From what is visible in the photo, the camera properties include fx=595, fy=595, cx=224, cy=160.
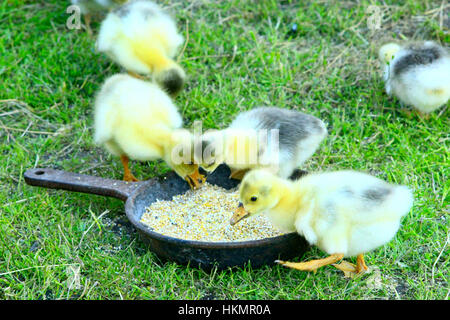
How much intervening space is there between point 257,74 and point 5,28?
191 cm

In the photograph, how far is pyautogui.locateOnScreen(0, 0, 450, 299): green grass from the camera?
2.44 m

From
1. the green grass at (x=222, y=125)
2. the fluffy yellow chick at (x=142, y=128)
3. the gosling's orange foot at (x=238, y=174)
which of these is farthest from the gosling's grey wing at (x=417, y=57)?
the fluffy yellow chick at (x=142, y=128)

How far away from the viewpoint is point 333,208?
2238 mm

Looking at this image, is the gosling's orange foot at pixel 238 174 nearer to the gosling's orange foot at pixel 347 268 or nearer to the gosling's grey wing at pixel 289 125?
the gosling's grey wing at pixel 289 125

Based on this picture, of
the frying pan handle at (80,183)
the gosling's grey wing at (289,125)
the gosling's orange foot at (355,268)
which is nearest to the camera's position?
the gosling's orange foot at (355,268)

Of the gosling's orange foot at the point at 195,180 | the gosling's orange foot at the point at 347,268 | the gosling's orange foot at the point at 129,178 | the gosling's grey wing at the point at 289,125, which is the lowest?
the gosling's orange foot at the point at 129,178

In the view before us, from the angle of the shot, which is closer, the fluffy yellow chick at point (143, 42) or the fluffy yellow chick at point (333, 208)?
the fluffy yellow chick at point (333, 208)

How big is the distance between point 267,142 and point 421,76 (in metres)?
1.12

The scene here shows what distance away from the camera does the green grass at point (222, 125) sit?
244cm

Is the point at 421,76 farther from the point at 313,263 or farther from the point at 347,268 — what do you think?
the point at 313,263

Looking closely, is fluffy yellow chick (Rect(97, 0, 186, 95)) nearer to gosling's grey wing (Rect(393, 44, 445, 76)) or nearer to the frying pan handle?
the frying pan handle

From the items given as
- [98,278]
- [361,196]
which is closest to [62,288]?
[98,278]

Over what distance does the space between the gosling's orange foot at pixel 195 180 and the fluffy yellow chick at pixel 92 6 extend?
1635 millimetres

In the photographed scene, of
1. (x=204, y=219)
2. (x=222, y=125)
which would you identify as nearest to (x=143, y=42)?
(x=222, y=125)
